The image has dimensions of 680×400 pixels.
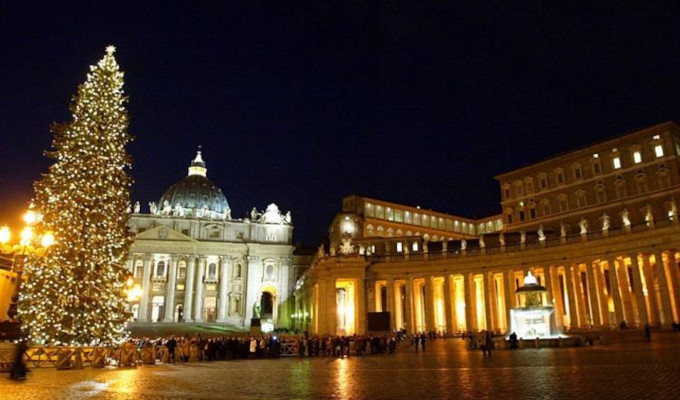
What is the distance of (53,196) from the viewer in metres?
23.0

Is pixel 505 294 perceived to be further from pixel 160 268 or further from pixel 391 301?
pixel 160 268

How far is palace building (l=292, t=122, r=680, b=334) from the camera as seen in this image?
151 feet

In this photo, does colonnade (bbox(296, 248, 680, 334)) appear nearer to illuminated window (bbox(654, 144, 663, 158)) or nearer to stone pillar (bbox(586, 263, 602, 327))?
stone pillar (bbox(586, 263, 602, 327))

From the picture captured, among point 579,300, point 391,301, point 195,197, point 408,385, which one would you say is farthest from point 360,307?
point 195,197

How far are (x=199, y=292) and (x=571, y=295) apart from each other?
232 feet

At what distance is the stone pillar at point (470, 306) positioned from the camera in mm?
54562

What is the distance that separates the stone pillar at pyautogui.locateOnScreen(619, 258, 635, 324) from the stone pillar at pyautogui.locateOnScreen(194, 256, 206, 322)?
73674 mm

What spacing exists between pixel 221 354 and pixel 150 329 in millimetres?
44034

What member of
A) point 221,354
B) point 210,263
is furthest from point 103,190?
point 210,263

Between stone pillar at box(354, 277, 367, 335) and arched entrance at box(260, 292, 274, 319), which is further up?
arched entrance at box(260, 292, 274, 319)

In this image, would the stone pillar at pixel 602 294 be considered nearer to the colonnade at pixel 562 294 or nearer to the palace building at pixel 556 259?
the colonnade at pixel 562 294

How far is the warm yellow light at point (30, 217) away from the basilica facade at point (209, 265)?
7077 centimetres

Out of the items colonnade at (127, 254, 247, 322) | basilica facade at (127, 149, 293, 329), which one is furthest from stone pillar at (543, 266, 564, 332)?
colonnade at (127, 254, 247, 322)

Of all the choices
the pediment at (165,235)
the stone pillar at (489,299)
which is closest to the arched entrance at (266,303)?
the pediment at (165,235)
